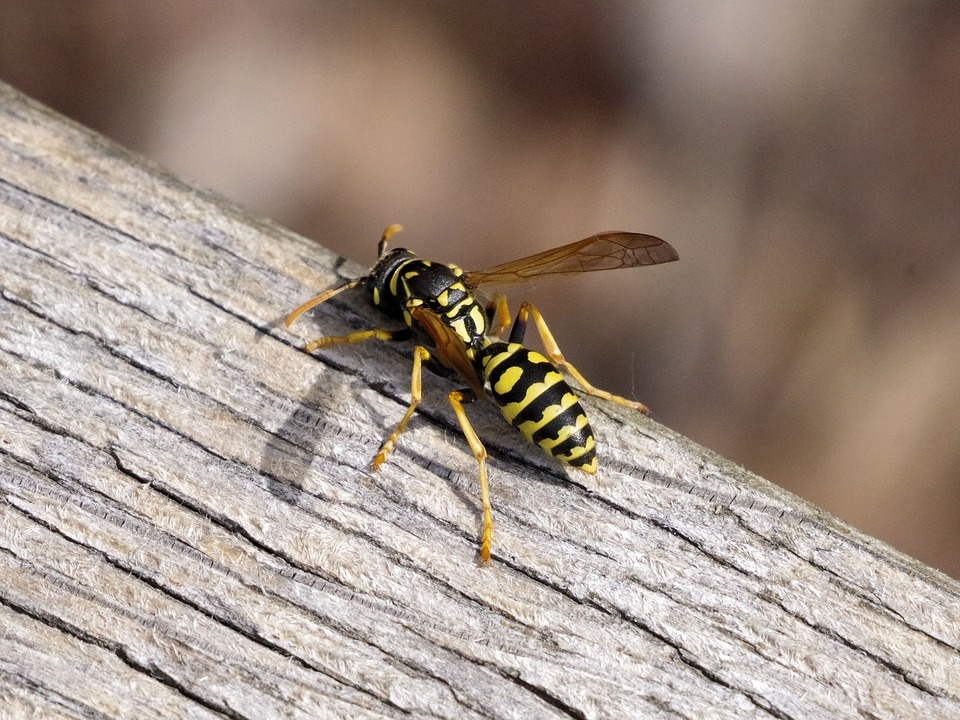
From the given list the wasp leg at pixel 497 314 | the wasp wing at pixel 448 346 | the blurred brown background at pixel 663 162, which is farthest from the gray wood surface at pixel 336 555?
the blurred brown background at pixel 663 162

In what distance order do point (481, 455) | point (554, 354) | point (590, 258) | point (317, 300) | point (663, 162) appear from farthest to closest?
1. point (663, 162)
2. point (590, 258)
3. point (554, 354)
4. point (317, 300)
5. point (481, 455)

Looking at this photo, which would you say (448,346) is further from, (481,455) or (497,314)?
(497,314)

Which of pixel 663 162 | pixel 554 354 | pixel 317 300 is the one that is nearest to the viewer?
pixel 317 300

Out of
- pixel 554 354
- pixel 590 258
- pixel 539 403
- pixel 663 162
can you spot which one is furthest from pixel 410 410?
pixel 663 162

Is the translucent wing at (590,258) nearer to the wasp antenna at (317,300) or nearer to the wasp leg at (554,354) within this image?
the wasp leg at (554,354)

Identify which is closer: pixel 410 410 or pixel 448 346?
pixel 410 410

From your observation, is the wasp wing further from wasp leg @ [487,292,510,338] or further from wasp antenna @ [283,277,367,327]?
wasp leg @ [487,292,510,338]

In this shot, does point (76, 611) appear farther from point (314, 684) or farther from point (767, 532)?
point (767, 532)
